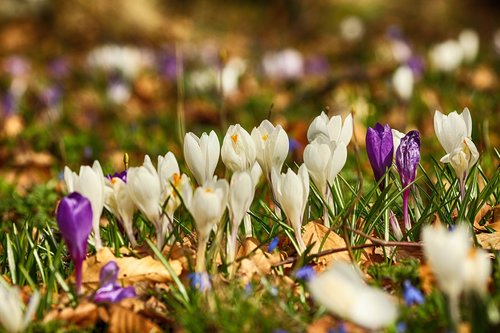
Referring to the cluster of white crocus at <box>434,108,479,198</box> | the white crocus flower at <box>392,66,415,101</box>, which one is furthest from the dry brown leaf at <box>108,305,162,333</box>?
the white crocus flower at <box>392,66,415,101</box>

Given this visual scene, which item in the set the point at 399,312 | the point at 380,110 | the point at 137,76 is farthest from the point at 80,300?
the point at 137,76

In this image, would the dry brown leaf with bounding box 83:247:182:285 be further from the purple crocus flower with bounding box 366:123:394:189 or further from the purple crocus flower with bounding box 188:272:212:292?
the purple crocus flower with bounding box 366:123:394:189

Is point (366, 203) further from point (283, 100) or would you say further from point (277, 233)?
point (283, 100)

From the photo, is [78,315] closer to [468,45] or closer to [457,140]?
[457,140]

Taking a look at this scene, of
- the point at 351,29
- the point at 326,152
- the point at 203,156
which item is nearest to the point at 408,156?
the point at 326,152

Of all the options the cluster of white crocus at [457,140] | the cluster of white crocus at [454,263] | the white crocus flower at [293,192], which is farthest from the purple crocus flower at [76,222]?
the cluster of white crocus at [457,140]

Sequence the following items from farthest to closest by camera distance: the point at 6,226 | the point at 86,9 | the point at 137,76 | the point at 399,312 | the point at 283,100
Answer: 1. the point at 86,9
2. the point at 137,76
3. the point at 283,100
4. the point at 6,226
5. the point at 399,312
